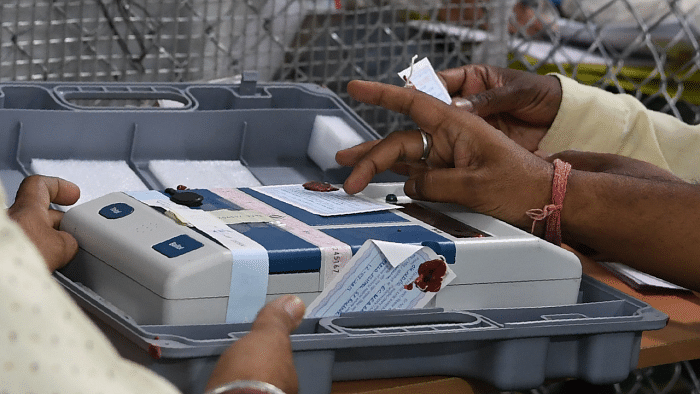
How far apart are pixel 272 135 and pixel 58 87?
294 millimetres

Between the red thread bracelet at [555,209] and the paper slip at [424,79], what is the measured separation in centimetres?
19

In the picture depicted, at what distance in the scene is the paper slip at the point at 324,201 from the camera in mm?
822

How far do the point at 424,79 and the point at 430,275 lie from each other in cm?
38

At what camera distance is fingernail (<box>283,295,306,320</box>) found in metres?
0.56

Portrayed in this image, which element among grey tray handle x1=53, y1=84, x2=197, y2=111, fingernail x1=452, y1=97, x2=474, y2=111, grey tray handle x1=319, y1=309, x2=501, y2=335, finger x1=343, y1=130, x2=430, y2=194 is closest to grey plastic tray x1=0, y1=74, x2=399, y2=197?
grey tray handle x1=53, y1=84, x2=197, y2=111

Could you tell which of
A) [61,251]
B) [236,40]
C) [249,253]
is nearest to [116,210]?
[61,251]

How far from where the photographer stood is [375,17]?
1652 millimetres

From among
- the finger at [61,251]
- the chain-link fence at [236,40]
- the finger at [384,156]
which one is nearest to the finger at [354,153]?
the finger at [384,156]

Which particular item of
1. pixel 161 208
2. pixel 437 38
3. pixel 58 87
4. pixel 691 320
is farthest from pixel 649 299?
pixel 437 38

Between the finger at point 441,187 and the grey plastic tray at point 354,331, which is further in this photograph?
the finger at point 441,187

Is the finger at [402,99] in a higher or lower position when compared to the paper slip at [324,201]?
higher

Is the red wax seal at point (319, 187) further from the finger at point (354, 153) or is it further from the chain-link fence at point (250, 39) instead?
the chain-link fence at point (250, 39)

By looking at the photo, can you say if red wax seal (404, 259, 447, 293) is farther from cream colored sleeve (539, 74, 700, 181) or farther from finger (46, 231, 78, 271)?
cream colored sleeve (539, 74, 700, 181)

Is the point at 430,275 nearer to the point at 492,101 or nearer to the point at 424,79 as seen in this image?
the point at 424,79
